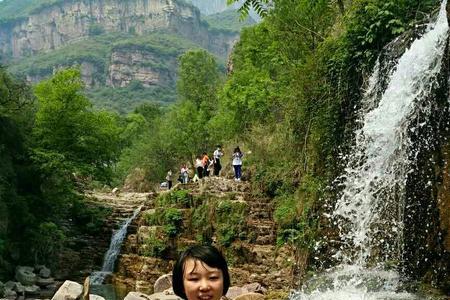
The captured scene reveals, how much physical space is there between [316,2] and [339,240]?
8714 millimetres

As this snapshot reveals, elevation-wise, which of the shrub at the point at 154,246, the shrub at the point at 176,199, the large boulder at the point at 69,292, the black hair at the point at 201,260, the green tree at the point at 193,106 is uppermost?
the green tree at the point at 193,106

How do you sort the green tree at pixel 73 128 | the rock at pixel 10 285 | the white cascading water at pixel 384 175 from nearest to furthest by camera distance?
the white cascading water at pixel 384 175 < the rock at pixel 10 285 < the green tree at pixel 73 128

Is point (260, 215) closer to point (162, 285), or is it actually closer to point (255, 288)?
point (255, 288)

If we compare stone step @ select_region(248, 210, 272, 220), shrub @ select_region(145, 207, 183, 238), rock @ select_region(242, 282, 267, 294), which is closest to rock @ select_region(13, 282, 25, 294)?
shrub @ select_region(145, 207, 183, 238)

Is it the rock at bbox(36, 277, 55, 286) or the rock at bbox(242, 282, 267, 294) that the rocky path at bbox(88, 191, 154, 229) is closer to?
the rock at bbox(36, 277, 55, 286)

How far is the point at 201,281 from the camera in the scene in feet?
6.21

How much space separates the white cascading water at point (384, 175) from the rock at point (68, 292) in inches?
188

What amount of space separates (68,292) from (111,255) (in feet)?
34.9

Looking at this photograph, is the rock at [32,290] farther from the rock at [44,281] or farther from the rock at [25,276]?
the rock at [44,281]

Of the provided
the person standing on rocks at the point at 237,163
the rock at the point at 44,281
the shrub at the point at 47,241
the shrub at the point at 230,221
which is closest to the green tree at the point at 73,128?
the shrub at the point at 47,241

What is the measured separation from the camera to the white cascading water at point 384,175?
10312 mm

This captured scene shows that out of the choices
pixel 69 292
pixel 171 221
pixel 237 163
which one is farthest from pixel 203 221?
pixel 69 292

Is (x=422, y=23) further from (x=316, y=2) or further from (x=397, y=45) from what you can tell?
(x=316, y=2)

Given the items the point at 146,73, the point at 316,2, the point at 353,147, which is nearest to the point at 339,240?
the point at 353,147
